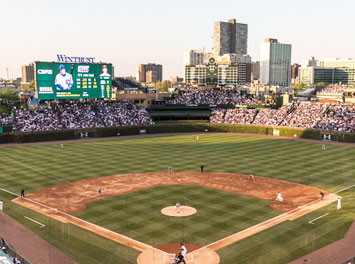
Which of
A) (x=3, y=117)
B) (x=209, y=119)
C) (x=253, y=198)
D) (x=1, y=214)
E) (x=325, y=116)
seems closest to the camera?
(x=1, y=214)

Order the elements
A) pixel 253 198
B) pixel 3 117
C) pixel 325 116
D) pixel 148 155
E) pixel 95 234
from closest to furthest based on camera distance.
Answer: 1. pixel 95 234
2. pixel 253 198
3. pixel 148 155
4. pixel 3 117
5. pixel 325 116

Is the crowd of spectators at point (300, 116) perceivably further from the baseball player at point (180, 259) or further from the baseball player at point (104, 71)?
the baseball player at point (180, 259)

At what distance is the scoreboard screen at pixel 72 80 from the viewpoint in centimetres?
7606

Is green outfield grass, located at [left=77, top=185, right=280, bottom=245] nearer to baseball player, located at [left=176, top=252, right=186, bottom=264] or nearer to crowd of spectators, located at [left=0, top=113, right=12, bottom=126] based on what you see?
baseball player, located at [left=176, top=252, right=186, bottom=264]

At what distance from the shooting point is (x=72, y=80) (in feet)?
261

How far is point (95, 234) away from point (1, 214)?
10.7 m

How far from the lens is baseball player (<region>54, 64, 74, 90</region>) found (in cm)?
7769

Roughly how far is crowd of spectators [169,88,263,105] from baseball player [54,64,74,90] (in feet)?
110

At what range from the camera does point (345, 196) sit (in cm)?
3572

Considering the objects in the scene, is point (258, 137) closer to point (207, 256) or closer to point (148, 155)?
point (148, 155)

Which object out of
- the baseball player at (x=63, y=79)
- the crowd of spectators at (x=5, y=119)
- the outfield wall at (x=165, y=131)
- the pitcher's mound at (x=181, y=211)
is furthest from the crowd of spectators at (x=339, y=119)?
the crowd of spectators at (x=5, y=119)

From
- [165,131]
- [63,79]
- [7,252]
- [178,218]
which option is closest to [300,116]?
[165,131]

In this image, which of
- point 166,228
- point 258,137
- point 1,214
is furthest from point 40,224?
point 258,137

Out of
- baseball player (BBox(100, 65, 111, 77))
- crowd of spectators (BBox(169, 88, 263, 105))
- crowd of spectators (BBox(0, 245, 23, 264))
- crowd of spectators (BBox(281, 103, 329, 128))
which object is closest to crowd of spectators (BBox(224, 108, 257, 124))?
crowd of spectators (BBox(169, 88, 263, 105))
